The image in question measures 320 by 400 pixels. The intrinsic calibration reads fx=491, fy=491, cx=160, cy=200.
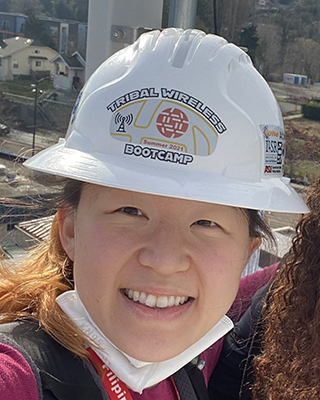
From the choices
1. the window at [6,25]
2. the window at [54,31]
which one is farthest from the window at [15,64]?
the window at [54,31]

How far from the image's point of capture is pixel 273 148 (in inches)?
48.0

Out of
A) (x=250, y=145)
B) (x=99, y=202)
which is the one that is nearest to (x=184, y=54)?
(x=250, y=145)

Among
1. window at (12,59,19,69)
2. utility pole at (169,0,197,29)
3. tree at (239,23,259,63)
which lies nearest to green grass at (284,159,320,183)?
utility pole at (169,0,197,29)

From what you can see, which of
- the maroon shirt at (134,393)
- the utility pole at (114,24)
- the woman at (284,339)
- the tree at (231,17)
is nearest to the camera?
the maroon shirt at (134,393)

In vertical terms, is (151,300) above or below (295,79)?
below

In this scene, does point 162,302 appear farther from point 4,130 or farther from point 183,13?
point 4,130

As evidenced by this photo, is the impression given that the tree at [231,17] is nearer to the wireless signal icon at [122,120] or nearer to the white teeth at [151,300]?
the wireless signal icon at [122,120]

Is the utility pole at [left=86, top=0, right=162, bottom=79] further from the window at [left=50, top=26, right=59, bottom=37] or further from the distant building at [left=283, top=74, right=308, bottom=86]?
the distant building at [left=283, top=74, right=308, bottom=86]

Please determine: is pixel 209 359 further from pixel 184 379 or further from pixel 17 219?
pixel 17 219

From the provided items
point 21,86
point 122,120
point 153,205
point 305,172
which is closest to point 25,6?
point 21,86

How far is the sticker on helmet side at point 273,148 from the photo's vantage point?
1189mm

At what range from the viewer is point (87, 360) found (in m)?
1.12

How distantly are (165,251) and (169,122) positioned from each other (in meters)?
0.28

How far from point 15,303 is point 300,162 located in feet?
4.21
